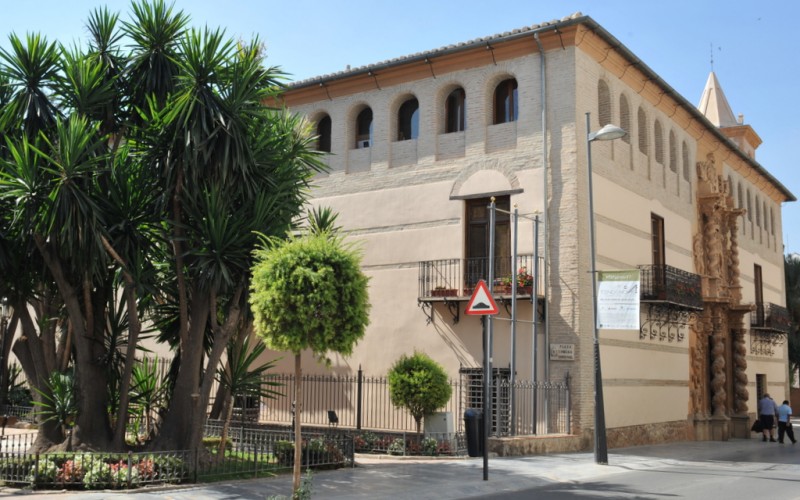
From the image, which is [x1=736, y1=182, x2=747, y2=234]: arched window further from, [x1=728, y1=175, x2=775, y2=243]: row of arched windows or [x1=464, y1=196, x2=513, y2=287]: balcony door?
[x1=464, y1=196, x2=513, y2=287]: balcony door

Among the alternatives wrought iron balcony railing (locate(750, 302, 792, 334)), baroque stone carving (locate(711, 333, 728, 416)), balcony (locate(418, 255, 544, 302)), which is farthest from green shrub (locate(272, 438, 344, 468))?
wrought iron balcony railing (locate(750, 302, 792, 334))

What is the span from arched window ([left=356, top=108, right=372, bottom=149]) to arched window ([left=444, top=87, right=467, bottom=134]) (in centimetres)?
253

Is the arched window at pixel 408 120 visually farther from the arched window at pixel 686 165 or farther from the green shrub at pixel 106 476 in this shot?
the green shrub at pixel 106 476

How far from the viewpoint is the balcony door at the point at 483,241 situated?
20.6 meters

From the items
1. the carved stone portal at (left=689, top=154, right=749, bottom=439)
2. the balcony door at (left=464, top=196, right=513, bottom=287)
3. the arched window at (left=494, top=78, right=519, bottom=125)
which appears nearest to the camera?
the balcony door at (left=464, top=196, right=513, bottom=287)

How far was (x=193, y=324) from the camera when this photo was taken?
556 inches

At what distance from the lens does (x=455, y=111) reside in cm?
2239

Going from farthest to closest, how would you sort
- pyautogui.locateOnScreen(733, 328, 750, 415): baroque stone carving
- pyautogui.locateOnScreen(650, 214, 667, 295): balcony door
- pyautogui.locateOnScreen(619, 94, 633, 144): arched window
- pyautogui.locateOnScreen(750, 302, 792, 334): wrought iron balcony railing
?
pyautogui.locateOnScreen(750, 302, 792, 334): wrought iron balcony railing
pyautogui.locateOnScreen(733, 328, 750, 415): baroque stone carving
pyautogui.locateOnScreen(650, 214, 667, 295): balcony door
pyautogui.locateOnScreen(619, 94, 633, 144): arched window

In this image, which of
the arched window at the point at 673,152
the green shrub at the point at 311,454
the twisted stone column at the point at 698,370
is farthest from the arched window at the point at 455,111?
the green shrub at the point at 311,454

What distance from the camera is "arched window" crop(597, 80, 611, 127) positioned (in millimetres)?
21766

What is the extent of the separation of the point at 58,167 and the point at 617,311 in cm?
1073

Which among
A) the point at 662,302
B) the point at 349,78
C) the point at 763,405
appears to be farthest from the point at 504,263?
the point at 763,405

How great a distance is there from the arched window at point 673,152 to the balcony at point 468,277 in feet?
26.2

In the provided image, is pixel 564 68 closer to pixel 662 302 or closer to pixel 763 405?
pixel 662 302
